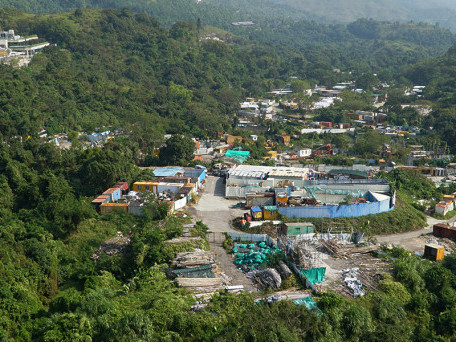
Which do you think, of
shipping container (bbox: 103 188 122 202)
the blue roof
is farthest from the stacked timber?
the blue roof

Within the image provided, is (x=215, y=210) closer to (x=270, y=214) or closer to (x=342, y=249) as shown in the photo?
(x=270, y=214)

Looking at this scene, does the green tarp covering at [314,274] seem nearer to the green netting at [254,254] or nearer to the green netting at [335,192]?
the green netting at [254,254]

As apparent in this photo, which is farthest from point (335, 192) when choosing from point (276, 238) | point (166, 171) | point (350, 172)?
point (166, 171)

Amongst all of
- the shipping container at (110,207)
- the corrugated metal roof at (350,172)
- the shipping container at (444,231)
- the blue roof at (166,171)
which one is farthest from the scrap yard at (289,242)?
the shipping container at (110,207)

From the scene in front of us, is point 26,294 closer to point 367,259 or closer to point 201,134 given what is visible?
point 367,259

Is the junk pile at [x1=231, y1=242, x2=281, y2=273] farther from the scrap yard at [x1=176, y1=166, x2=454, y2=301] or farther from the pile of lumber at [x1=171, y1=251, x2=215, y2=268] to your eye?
the pile of lumber at [x1=171, y1=251, x2=215, y2=268]

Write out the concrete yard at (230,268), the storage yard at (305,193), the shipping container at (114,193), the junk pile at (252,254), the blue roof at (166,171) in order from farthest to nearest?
the blue roof at (166,171) < the shipping container at (114,193) < the storage yard at (305,193) < the junk pile at (252,254) < the concrete yard at (230,268)

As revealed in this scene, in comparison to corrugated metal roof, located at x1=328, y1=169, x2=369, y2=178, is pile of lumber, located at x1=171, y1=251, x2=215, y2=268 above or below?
above
